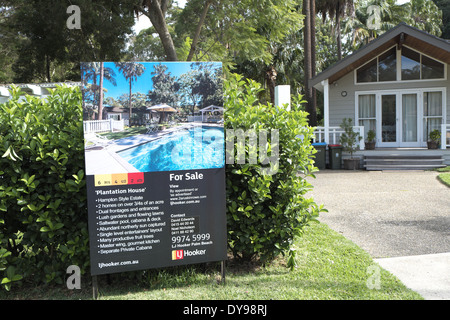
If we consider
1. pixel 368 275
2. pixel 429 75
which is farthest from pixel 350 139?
pixel 368 275

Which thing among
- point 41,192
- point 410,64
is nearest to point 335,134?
point 410,64

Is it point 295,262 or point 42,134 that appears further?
point 295,262

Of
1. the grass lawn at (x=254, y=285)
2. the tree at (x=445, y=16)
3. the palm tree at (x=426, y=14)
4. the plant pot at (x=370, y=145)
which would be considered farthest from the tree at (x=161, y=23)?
the tree at (x=445, y=16)

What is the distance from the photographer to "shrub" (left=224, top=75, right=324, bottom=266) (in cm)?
457

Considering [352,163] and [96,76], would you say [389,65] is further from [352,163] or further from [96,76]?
[96,76]

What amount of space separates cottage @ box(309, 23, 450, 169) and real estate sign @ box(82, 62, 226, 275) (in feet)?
43.1

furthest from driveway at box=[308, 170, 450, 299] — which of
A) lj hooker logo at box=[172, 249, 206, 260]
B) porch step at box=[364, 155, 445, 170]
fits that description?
lj hooker logo at box=[172, 249, 206, 260]

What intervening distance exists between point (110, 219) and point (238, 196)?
139cm

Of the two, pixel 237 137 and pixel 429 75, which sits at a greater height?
pixel 429 75

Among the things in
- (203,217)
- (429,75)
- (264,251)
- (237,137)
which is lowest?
(264,251)

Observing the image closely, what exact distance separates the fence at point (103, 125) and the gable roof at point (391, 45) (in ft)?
44.5

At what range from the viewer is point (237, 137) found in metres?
4.54

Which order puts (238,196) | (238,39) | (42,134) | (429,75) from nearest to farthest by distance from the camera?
(42,134) → (238,196) → (238,39) → (429,75)

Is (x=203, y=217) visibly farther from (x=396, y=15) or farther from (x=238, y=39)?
(x=396, y=15)
